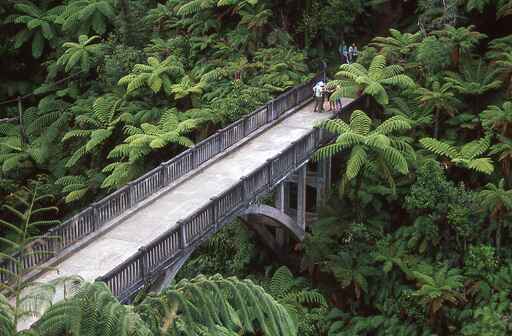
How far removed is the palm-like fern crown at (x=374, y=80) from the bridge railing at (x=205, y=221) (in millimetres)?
1983

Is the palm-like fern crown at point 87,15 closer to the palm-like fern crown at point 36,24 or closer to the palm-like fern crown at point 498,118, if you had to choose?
the palm-like fern crown at point 36,24

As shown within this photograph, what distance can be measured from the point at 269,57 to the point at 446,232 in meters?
10.5

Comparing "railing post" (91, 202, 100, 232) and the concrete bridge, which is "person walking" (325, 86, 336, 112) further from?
"railing post" (91, 202, 100, 232)

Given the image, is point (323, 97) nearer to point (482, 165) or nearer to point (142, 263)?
point (482, 165)

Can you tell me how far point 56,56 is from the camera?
1346 inches

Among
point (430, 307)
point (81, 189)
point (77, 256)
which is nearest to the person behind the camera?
point (77, 256)

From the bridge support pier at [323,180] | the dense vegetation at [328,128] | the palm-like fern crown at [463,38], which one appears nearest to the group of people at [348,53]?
the dense vegetation at [328,128]

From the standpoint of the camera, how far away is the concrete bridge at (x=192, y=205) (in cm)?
1463

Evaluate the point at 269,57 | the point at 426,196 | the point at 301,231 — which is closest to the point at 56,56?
the point at 269,57

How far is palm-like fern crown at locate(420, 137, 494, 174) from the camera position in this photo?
67.7 ft

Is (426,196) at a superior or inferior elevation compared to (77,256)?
inferior

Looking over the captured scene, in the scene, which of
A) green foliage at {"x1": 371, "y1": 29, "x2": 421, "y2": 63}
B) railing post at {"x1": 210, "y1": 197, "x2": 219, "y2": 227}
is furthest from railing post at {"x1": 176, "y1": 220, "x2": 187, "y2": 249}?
green foliage at {"x1": 371, "y1": 29, "x2": 421, "y2": 63}

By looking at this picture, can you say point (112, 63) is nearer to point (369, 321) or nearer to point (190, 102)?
point (190, 102)

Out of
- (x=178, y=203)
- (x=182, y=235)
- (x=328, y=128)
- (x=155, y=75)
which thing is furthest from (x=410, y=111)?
(x=182, y=235)
